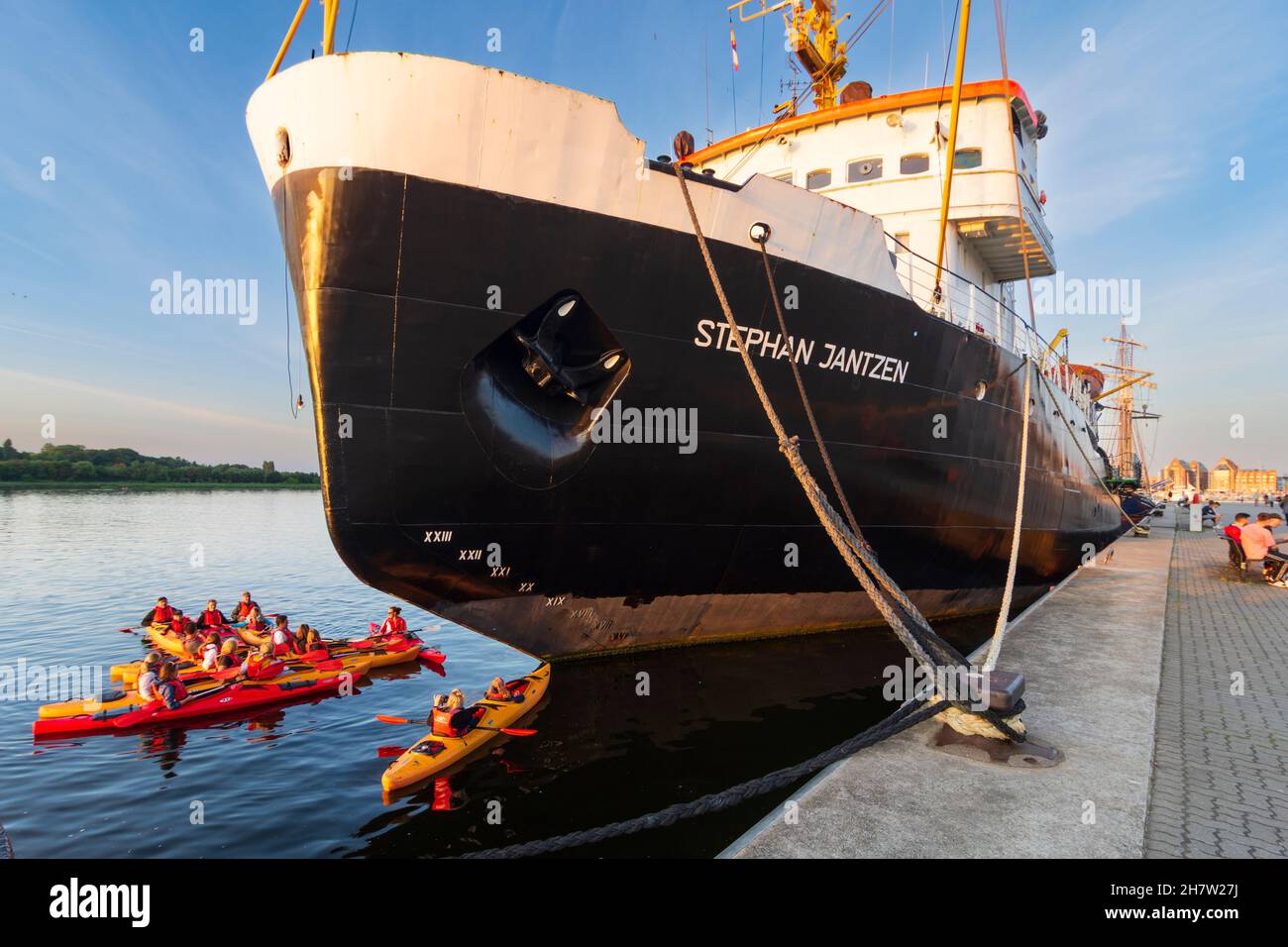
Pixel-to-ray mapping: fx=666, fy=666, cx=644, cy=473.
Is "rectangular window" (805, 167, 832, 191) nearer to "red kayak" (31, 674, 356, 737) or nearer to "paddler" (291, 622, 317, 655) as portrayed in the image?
"red kayak" (31, 674, 356, 737)

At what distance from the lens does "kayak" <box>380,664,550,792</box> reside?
698 cm

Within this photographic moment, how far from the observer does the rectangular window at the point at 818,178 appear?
13.5 m

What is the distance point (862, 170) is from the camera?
43.1 ft

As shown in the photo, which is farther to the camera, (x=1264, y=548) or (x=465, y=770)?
(x=1264, y=548)

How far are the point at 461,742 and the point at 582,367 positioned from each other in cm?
443

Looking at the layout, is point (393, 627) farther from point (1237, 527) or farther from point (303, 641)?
point (1237, 527)

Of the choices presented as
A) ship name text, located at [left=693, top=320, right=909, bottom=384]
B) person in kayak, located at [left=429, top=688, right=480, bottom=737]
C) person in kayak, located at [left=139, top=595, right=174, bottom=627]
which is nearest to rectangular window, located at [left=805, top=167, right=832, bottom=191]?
ship name text, located at [left=693, top=320, right=909, bottom=384]

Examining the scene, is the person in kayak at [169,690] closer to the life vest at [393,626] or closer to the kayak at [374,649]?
the kayak at [374,649]

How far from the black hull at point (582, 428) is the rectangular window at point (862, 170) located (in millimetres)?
4634

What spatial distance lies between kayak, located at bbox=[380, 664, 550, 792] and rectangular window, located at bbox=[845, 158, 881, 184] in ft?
36.2

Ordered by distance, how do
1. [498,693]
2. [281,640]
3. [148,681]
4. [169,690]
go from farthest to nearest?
1. [281,640]
2. [148,681]
3. [169,690]
4. [498,693]

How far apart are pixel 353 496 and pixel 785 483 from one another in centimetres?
508

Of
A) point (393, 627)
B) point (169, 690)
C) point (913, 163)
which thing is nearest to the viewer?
point (169, 690)

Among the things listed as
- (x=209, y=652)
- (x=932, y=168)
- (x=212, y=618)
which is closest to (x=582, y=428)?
(x=209, y=652)
